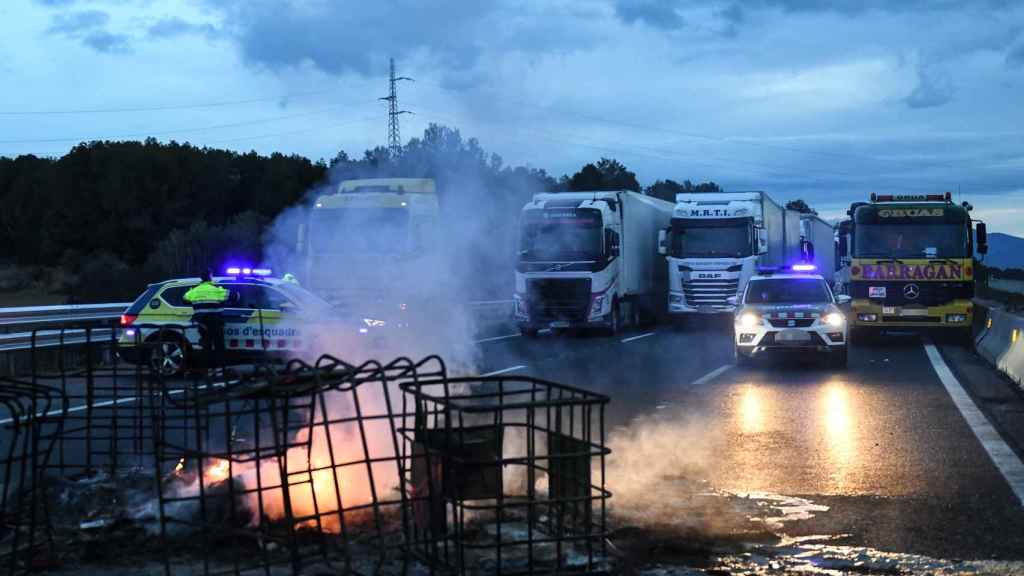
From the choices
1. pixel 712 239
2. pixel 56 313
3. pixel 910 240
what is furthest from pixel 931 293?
pixel 56 313

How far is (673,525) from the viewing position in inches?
275

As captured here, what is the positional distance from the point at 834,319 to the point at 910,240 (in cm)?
635

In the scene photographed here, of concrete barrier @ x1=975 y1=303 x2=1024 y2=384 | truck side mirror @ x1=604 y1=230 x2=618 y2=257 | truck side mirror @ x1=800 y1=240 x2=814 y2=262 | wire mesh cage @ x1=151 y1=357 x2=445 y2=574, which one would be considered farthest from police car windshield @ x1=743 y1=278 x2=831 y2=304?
truck side mirror @ x1=800 y1=240 x2=814 y2=262

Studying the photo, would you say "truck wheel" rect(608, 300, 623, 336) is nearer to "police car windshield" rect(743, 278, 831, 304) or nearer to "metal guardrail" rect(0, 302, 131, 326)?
"police car windshield" rect(743, 278, 831, 304)

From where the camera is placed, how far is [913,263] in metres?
24.3

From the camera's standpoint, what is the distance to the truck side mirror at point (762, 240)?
3095 cm

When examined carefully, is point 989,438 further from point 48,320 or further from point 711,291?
point 711,291

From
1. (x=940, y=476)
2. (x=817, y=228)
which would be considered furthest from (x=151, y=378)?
(x=817, y=228)

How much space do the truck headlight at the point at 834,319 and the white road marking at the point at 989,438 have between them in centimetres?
181

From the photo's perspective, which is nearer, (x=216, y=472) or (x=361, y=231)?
(x=216, y=472)

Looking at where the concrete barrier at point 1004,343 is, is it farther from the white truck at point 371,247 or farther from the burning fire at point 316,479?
the burning fire at point 316,479

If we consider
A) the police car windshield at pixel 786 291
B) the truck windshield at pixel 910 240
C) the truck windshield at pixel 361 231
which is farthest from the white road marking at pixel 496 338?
the truck windshield at pixel 910 240

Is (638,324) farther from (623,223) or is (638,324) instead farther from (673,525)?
(673,525)

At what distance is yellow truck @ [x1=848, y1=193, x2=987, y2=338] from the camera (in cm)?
2416
